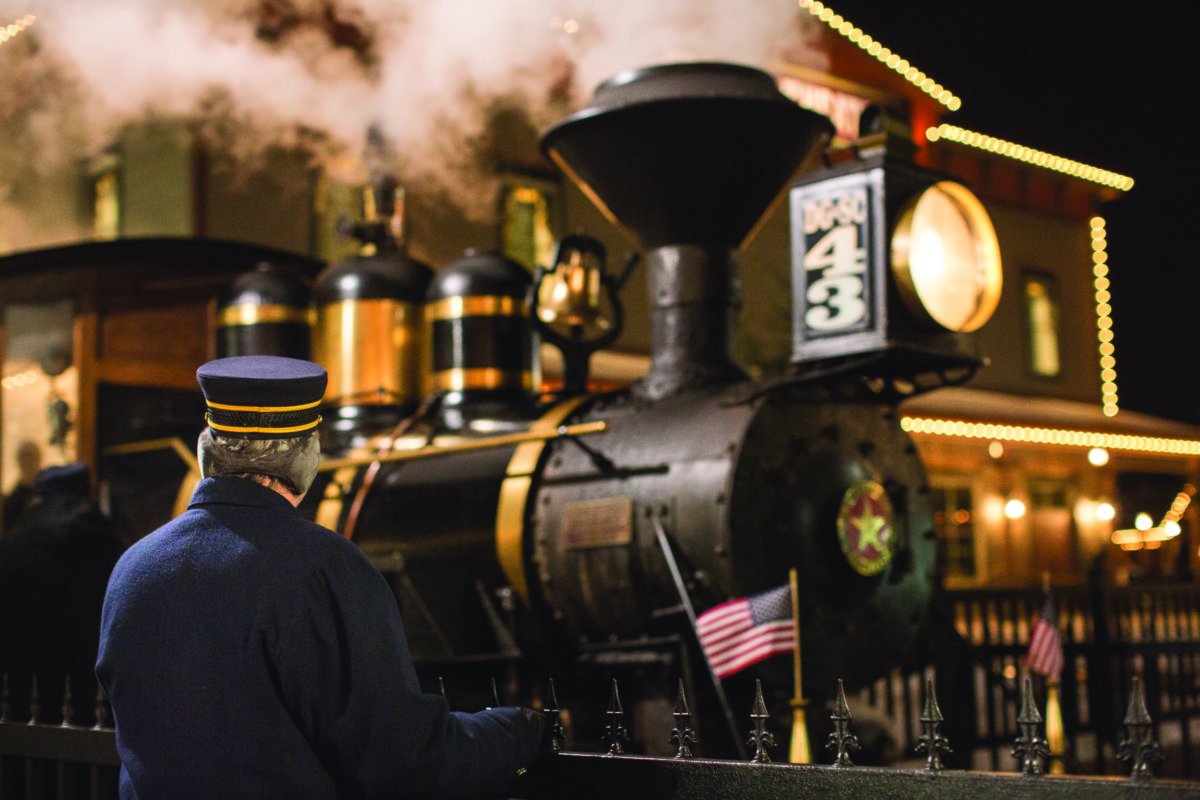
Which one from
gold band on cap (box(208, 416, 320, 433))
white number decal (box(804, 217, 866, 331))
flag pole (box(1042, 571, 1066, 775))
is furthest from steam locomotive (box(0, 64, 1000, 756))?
gold band on cap (box(208, 416, 320, 433))

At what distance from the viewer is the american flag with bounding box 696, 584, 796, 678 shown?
392cm

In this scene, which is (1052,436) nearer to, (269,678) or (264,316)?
(264,316)

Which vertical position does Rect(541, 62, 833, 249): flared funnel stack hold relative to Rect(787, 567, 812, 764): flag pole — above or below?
above

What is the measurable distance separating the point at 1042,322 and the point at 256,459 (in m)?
18.5

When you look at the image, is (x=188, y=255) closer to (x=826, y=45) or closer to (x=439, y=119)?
(x=439, y=119)

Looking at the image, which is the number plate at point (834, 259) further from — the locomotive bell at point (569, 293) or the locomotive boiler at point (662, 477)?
the locomotive bell at point (569, 293)

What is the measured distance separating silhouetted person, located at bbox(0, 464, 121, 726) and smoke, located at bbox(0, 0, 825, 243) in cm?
305

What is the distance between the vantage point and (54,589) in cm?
444

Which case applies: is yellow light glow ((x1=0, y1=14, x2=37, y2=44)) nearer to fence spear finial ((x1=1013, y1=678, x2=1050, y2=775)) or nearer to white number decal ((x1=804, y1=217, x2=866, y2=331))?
white number decal ((x1=804, y1=217, x2=866, y2=331))

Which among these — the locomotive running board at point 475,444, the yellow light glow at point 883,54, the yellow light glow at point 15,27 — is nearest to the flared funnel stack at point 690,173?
the locomotive running board at point 475,444

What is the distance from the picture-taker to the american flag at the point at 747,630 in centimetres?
392

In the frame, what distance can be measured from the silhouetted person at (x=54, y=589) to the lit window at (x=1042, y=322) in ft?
53.4

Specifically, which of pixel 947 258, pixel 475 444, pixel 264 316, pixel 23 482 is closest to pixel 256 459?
pixel 475 444

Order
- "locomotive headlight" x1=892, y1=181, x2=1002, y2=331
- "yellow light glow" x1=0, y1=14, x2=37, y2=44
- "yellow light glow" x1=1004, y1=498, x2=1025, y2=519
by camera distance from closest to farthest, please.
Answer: "locomotive headlight" x1=892, y1=181, x2=1002, y2=331 → "yellow light glow" x1=0, y1=14, x2=37, y2=44 → "yellow light glow" x1=1004, y1=498, x2=1025, y2=519
